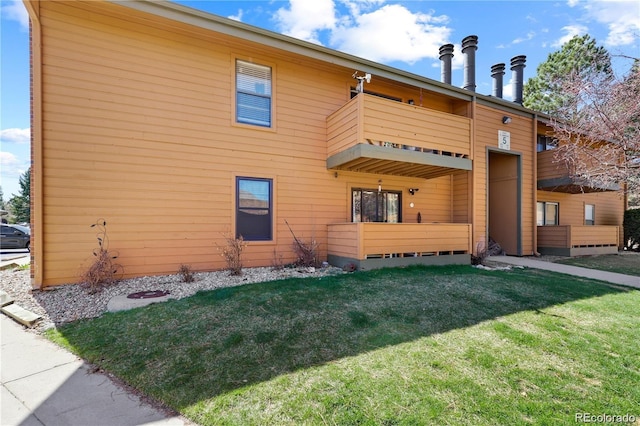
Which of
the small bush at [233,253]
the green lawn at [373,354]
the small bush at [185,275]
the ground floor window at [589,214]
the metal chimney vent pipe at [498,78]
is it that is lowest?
the green lawn at [373,354]

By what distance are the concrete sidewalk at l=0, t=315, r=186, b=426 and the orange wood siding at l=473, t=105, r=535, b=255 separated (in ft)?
33.5

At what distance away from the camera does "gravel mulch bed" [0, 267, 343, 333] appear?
4.63m

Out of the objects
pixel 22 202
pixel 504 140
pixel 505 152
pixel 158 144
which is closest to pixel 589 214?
pixel 505 152

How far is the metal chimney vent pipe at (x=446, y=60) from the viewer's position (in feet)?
37.2

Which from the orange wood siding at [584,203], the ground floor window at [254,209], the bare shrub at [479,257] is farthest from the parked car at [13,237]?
the orange wood siding at [584,203]

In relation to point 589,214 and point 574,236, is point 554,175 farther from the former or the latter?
point 589,214

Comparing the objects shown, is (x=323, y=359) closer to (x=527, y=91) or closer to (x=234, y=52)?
(x=234, y=52)

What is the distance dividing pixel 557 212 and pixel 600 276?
7106 millimetres

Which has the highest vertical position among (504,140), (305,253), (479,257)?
(504,140)

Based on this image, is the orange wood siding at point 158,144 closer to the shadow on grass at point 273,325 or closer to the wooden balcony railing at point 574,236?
the shadow on grass at point 273,325

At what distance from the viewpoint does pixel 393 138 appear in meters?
7.84

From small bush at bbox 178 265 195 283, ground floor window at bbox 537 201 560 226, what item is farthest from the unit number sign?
small bush at bbox 178 265 195 283

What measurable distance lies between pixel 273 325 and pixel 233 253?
11.5ft

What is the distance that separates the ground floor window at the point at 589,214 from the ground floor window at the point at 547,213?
2.65m
